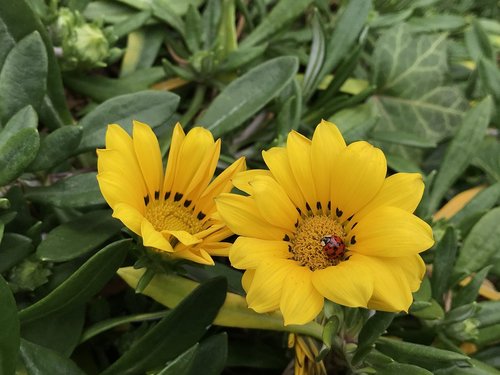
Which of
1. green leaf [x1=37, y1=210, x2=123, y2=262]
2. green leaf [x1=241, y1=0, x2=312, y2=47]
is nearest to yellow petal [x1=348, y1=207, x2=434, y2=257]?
green leaf [x1=37, y1=210, x2=123, y2=262]

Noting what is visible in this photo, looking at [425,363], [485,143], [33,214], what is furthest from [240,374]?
[485,143]

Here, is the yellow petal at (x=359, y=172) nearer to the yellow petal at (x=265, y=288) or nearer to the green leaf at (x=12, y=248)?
the yellow petal at (x=265, y=288)

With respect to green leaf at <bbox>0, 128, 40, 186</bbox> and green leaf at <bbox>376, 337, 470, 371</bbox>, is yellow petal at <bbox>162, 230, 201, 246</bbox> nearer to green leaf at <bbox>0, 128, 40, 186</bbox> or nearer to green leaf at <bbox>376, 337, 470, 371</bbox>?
green leaf at <bbox>0, 128, 40, 186</bbox>

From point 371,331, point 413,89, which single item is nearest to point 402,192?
point 371,331

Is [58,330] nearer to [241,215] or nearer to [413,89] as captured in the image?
[241,215]

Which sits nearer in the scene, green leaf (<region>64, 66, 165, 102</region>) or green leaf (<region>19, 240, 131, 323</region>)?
green leaf (<region>19, 240, 131, 323</region>)

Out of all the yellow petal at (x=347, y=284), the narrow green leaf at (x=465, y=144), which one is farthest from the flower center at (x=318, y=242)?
the narrow green leaf at (x=465, y=144)
